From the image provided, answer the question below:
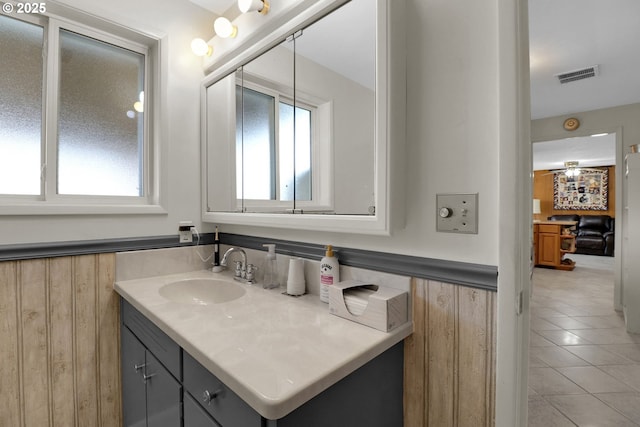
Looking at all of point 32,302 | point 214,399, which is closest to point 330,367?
point 214,399

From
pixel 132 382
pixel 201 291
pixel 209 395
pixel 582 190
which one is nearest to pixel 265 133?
pixel 201 291

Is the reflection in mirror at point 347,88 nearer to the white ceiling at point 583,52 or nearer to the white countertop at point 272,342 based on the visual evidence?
the white countertop at point 272,342

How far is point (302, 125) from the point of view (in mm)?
1308

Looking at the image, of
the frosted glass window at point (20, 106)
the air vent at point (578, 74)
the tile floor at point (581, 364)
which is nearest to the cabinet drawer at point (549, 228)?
the tile floor at point (581, 364)

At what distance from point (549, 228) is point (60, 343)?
702 cm

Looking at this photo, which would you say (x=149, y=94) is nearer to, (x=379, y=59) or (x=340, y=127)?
(x=340, y=127)

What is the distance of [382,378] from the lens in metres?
0.93

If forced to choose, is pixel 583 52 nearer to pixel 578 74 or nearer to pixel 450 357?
pixel 578 74

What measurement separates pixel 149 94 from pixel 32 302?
1.15 meters

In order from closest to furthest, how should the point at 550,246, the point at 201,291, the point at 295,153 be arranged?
1. the point at 295,153
2. the point at 201,291
3. the point at 550,246

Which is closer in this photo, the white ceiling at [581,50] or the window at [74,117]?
the window at [74,117]

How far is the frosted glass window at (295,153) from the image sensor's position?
4.25 feet

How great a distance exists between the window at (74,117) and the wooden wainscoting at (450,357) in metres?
1.44

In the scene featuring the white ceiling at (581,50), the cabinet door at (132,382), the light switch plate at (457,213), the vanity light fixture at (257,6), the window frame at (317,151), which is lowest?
the cabinet door at (132,382)
